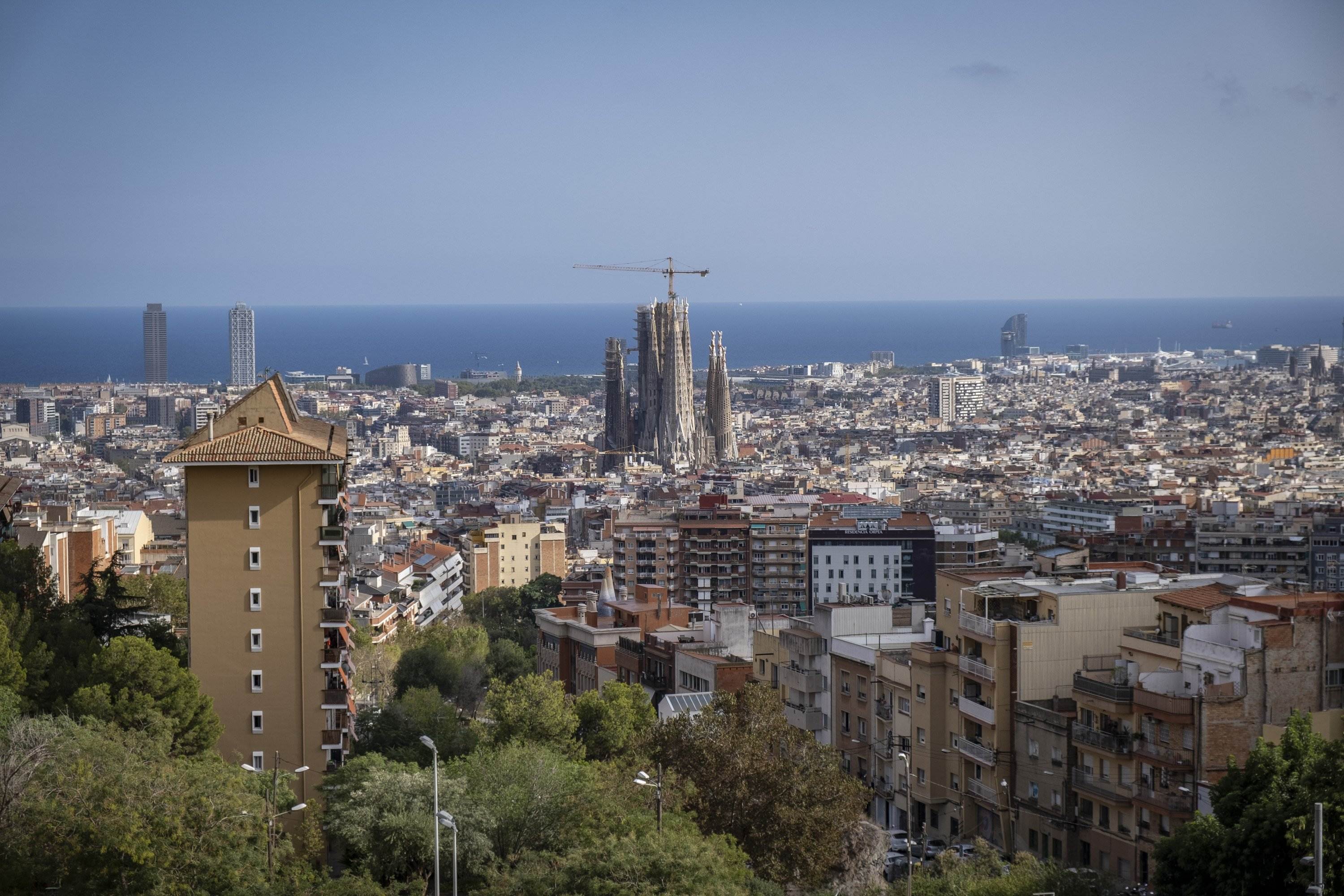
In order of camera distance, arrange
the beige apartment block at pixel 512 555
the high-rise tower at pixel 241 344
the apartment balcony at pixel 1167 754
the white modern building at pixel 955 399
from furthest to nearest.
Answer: the high-rise tower at pixel 241 344 → the white modern building at pixel 955 399 → the beige apartment block at pixel 512 555 → the apartment balcony at pixel 1167 754

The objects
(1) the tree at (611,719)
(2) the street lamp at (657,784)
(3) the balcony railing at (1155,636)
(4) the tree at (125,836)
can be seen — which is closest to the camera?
(4) the tree at (125,836)

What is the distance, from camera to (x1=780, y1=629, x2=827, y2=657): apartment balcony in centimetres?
2739

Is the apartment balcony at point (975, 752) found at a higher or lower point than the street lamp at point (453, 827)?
lower

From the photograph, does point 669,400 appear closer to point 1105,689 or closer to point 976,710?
point 976,710

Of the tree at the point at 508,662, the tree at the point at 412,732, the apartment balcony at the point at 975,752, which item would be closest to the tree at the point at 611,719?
the tree at the point at 412,732

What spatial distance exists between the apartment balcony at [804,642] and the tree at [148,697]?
9577mm

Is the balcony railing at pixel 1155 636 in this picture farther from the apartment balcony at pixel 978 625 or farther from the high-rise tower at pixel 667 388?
the high-rise tower at pixel 667 388

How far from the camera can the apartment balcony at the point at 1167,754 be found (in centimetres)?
2016

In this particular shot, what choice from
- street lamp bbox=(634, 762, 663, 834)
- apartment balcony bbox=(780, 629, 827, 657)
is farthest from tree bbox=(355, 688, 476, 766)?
apartment balcony bbox=(780, 629, 827, 657)

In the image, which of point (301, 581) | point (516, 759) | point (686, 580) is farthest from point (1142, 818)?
point (686, 580)

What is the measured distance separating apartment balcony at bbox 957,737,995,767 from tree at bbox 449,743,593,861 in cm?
524

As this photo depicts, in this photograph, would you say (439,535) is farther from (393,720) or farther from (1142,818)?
(1142,818)

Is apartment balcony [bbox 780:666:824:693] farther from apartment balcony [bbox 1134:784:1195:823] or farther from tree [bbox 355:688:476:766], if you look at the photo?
apartment balcony [bbox 1134:784:1195:823]

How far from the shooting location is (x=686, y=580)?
54688 millimetres
